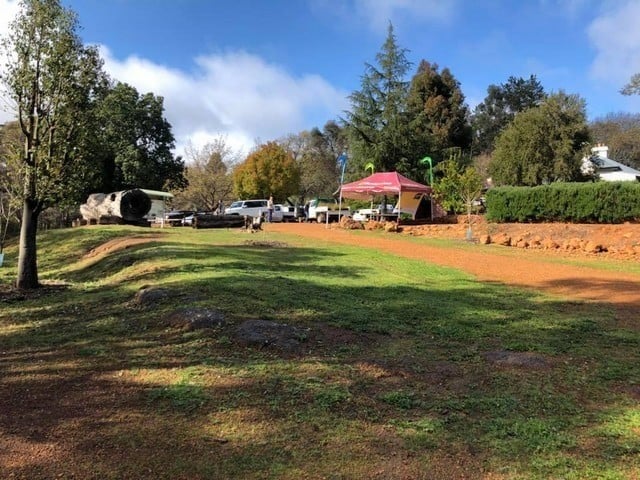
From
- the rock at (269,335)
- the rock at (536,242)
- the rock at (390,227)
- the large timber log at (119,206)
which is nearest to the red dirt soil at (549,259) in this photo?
the rock at (536,242)

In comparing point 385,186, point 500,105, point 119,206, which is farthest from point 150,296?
point 500,105

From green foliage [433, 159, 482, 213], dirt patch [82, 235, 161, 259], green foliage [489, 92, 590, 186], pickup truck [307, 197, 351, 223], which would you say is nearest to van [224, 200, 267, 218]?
pickup truck [307, 197, 351, 223]

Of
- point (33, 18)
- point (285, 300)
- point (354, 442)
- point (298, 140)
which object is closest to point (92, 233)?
point (33, 18)

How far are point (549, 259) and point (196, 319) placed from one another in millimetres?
11809

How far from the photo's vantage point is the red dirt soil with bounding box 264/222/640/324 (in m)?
9.64

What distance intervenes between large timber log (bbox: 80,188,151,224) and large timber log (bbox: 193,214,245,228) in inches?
131

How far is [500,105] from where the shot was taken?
2889 inches

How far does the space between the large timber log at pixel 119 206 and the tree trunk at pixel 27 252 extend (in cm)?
1588

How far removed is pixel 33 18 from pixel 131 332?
7383 millimetres

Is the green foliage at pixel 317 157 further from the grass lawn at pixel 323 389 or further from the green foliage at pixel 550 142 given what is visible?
the grass lawn at pixel 323 389

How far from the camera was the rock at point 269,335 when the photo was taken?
5418 millimetres

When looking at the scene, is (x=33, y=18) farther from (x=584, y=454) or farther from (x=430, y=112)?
(x=430, y=112)

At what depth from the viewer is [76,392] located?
14.4ft

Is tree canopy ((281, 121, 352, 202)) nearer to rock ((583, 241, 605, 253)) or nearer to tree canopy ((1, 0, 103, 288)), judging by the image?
rock ((583, 241, 605, 253))
